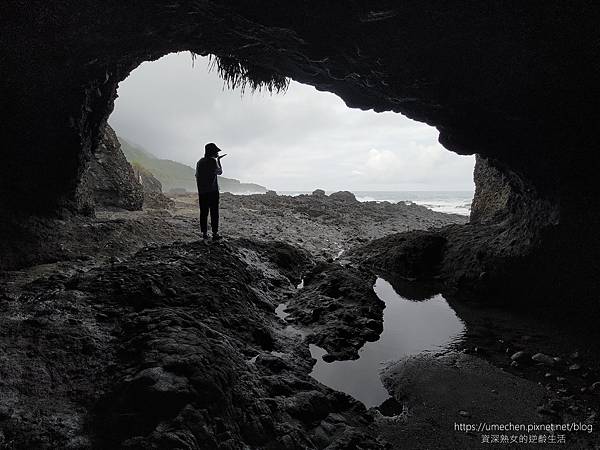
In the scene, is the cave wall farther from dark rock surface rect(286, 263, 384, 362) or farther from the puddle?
dark rock surface rect(286, 263, 384, 362)

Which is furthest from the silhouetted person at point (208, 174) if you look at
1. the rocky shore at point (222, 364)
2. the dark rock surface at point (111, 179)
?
the dark rock surface at point (111, 179)

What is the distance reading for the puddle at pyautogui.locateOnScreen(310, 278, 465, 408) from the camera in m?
4.59

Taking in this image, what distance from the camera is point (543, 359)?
5219mm

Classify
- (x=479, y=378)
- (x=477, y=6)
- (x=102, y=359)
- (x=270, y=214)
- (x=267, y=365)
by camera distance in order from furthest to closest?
(x=270, y=214), (x=477, y=6), (x=479, y=378), (x=267, y=365), (x=102, y=359)

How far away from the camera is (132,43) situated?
7207 mm

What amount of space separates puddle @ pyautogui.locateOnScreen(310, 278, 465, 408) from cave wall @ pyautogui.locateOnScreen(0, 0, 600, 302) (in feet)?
9.78

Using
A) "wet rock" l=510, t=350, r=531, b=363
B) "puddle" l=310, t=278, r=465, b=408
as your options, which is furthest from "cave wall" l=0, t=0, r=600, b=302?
"puddle" l=310, t=278, r=465, b=408

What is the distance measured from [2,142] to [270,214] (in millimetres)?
15576

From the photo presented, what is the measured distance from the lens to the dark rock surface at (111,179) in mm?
14359

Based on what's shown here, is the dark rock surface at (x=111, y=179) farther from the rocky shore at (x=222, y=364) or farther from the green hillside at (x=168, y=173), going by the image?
the green hillside at (x=168, y=173)

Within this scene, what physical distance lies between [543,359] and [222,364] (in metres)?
4.81

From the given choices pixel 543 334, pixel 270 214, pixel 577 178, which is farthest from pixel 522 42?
pixel 270 214

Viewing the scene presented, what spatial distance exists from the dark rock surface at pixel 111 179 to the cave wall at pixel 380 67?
5.87 m

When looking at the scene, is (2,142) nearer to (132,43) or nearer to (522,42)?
(132,43)
